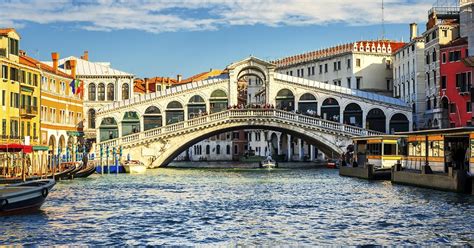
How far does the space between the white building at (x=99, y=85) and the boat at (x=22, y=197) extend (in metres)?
36.1

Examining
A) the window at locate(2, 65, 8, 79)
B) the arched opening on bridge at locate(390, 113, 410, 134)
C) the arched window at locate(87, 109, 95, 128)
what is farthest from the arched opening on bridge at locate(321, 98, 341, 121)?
the window at locate(2, 65, 8, 79)

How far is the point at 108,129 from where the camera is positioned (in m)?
52.4

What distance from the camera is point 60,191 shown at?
96.3ft

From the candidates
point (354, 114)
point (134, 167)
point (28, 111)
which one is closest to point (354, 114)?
point (354, 114)

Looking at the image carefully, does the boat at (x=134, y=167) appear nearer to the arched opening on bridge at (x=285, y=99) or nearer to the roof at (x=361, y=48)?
the arched opening on bridge at (x=285, y=99)

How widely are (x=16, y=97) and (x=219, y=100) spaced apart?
52.9 ft

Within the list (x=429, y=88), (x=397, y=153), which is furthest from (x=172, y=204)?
(x=429, y=88)

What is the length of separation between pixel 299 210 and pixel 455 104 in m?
26.6

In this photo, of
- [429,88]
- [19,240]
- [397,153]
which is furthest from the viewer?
[429,88]

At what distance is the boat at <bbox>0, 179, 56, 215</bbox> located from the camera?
20559 mm

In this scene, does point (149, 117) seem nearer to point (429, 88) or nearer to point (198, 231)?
point (429, 88)

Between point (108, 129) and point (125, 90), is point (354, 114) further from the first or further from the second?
point (125, 90)

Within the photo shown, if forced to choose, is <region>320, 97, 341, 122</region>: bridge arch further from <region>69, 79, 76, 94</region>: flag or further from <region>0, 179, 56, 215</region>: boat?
<region>0, 179, 56, 215</region>: boat

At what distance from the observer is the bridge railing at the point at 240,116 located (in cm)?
4878
